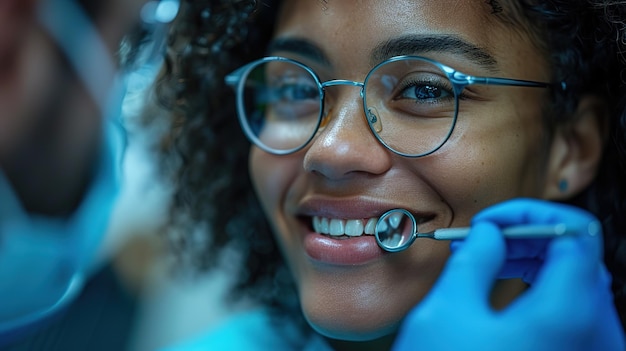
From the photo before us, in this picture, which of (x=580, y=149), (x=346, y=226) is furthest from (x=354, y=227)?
(x=580, y=149)

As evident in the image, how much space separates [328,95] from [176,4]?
0.51m

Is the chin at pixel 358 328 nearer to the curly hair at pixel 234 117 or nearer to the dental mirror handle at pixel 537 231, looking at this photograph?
the dental mirror handle at pixel 537 231

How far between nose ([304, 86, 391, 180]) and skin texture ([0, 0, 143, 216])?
1.70 ft

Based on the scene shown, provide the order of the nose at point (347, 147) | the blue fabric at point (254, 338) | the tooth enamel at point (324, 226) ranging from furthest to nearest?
the blue fabric at point (254, 338), the tooth enamel at point (324, 226), the nose at point (347, 147)

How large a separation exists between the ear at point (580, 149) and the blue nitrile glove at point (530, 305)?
0.42 m

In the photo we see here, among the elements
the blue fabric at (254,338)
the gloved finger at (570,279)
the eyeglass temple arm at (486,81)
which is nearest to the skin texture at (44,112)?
the blue fabric at (254,338)

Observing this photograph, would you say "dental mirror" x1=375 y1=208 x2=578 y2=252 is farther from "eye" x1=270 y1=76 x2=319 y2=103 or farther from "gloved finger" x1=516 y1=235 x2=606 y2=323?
"eye" x1=270 y1=76 x2=319 y2=103

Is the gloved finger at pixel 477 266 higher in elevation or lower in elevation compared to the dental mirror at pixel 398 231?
higher

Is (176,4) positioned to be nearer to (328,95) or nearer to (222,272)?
(328,95)

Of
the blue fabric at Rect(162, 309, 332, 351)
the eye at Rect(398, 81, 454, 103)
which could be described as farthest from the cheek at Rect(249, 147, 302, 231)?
the blue fabric at Rect(162, 309, 332, 351)

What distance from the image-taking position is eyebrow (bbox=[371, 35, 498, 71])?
1.02m

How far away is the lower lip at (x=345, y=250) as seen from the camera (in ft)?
3.47

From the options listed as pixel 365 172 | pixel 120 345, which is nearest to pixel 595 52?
pixel 365 172

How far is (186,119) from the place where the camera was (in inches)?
61.6
